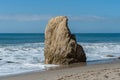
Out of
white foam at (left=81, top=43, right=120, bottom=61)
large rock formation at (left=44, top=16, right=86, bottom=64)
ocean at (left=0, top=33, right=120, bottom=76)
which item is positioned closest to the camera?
ocean at (left=0, top=33, right=120, bottom=76)

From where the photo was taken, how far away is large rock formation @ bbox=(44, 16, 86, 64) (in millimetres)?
19828

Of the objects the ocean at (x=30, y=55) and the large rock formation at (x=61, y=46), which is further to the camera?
the large rock formation at (x=61, y=46)

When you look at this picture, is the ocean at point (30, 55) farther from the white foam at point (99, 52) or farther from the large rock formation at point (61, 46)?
the large rock formation at point (61, 46)

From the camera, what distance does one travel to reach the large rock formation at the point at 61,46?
65.1 ft

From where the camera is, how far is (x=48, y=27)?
20656mm

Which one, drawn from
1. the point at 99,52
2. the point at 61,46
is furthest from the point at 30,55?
the point at 99,52

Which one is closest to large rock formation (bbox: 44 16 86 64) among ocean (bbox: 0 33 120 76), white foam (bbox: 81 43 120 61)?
ocean (bbox: 0 33 120 76)

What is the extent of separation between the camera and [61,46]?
1994cm

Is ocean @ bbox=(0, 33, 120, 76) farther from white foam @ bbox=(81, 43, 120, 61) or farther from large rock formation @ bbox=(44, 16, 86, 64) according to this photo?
large rock formation @ bbox=(44, 16, 86, 64)

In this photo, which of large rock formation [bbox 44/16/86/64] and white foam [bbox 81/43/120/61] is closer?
large rock formation [bbox 44/16/86/64]

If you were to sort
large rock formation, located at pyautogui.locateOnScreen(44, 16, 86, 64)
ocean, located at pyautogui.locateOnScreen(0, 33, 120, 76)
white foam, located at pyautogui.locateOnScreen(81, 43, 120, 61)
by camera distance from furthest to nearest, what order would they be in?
white foam, located at pyautogui.locateOnScreen(81, 43, 120, 61)
large rock formation, located at pyautogui.locateOnScreen(44, 16, 86, 64)
ocean, located at pyautogui.locateOnScreen(0, 33, 120, 76)

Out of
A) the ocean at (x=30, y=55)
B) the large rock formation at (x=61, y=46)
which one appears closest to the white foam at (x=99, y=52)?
the ocean at (x=30, y=55)

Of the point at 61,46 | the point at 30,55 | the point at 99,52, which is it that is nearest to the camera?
the point at 61,46

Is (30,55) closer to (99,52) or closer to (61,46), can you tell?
(61,46)
